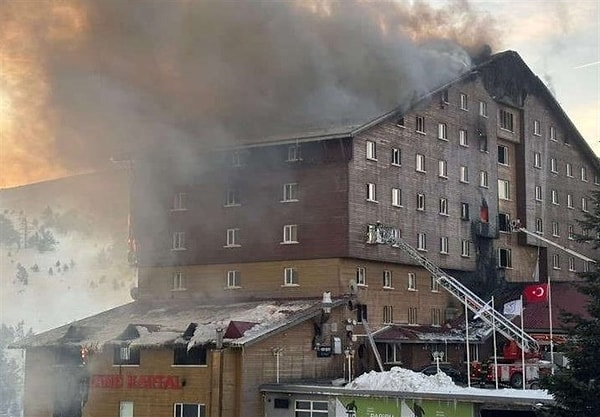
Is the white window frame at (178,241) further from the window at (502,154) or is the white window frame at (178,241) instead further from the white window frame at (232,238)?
the window at (502,154)

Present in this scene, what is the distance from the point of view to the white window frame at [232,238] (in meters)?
44.6

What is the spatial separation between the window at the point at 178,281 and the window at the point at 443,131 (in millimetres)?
16090

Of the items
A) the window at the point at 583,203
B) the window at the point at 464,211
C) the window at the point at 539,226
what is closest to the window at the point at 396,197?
the window at the point at 464,211

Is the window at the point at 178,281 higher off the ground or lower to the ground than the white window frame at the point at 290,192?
lower

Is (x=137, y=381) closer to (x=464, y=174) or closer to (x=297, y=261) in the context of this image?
(x=297, y=261)

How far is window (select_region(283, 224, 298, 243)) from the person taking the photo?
4266 centimetres

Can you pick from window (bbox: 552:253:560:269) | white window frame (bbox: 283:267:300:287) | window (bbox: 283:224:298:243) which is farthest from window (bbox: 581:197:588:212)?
white window frame (bbox: 283:267:300:287)

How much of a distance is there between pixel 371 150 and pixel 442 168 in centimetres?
662

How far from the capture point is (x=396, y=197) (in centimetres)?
4506

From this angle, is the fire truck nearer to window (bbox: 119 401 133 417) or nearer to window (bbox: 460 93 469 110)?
window (bbox: 460 93 469 110)

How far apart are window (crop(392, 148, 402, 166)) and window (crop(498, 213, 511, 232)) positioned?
10444mm

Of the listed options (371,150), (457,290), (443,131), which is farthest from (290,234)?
(443,131)

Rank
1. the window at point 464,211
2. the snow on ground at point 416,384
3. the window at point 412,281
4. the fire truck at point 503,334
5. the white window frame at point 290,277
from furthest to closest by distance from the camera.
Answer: the window at point 464,211, the window at point 412,281, the white window frame at point 290,277, the fire truck at point 503,334, the snow on ground at point 416,384

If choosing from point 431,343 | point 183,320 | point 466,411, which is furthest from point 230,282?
point 466,411
